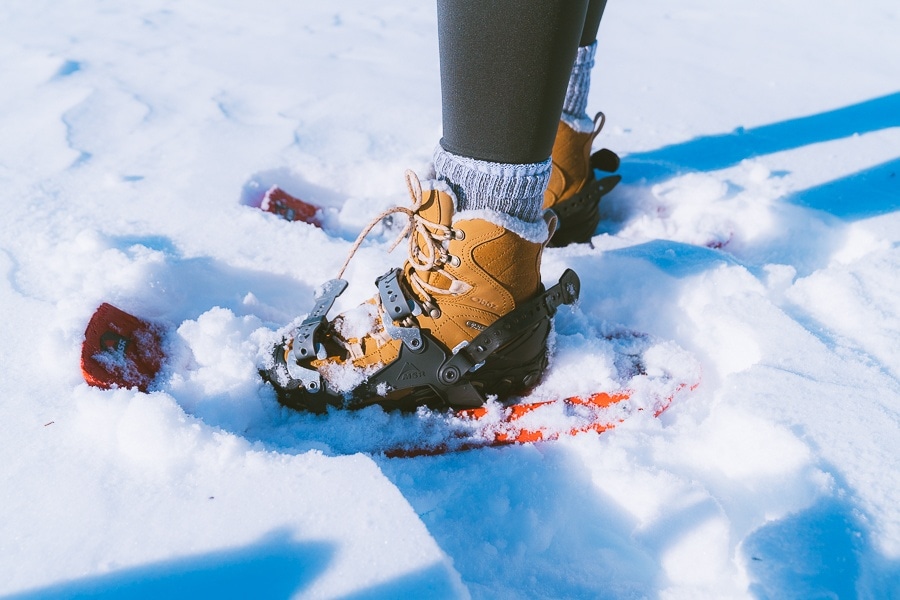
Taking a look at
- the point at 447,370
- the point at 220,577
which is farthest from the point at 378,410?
the point at 220,577

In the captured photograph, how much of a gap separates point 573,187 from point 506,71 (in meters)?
0.86

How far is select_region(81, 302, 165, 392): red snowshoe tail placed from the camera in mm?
1065

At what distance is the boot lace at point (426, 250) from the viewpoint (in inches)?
39.2

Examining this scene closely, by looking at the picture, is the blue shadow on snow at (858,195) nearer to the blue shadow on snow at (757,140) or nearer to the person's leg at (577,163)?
the blue shadow on snow at (757,140)

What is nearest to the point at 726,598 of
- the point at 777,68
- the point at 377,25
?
the point at 777,68

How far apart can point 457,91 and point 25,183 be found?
1.53m

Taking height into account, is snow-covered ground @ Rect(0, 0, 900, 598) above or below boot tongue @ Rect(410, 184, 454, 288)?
below

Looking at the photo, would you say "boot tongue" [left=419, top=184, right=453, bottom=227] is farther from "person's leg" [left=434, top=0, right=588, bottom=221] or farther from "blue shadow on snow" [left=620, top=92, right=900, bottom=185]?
"blue shadow on snow" [left=620, top=92, right=900, bottom=185]

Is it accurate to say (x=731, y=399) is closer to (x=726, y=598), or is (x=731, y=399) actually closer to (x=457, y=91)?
(x=726, y=598)

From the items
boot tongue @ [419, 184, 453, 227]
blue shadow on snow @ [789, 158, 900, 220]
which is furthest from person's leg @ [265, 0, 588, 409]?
blue shadow on snow @ [789, 158, 900, 220]

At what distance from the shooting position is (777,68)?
315cm

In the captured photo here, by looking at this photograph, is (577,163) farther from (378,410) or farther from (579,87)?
(378,410)

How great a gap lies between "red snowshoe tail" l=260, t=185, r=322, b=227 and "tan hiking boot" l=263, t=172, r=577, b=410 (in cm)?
67

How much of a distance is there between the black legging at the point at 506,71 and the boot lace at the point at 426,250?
0.11 meters
